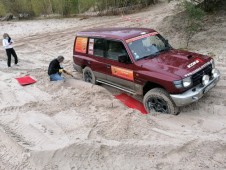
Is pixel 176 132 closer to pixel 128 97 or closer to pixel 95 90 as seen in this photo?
pixel 128 97

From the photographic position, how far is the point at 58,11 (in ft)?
83.0

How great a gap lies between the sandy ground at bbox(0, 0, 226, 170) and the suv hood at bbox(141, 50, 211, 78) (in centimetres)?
105

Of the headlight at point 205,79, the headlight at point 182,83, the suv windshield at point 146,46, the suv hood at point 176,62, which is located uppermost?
the suv windshield at point 146,46

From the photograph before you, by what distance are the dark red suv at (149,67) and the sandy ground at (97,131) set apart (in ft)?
1.48

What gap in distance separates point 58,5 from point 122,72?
61.6ft

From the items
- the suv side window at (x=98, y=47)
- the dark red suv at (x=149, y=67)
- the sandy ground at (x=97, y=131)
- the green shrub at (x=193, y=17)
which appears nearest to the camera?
the sandy ground at (x=97, y=131)

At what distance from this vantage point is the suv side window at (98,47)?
8.55 metres

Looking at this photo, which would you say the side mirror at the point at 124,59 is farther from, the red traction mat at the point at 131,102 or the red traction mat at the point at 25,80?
the red traction mat at the point at 25,80

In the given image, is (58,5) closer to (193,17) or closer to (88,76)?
(193,17)

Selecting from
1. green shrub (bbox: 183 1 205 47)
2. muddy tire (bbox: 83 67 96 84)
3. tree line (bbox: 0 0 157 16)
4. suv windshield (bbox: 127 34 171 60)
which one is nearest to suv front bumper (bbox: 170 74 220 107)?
suv windshield (bbox: 127 34 171 60)

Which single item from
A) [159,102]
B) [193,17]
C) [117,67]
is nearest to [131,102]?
[117,67]

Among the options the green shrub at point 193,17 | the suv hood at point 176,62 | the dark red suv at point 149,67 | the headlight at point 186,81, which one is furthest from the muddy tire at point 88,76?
the green shrub at point 193,17

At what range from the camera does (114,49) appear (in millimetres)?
8164

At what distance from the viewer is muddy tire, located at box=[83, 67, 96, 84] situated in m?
9.24
